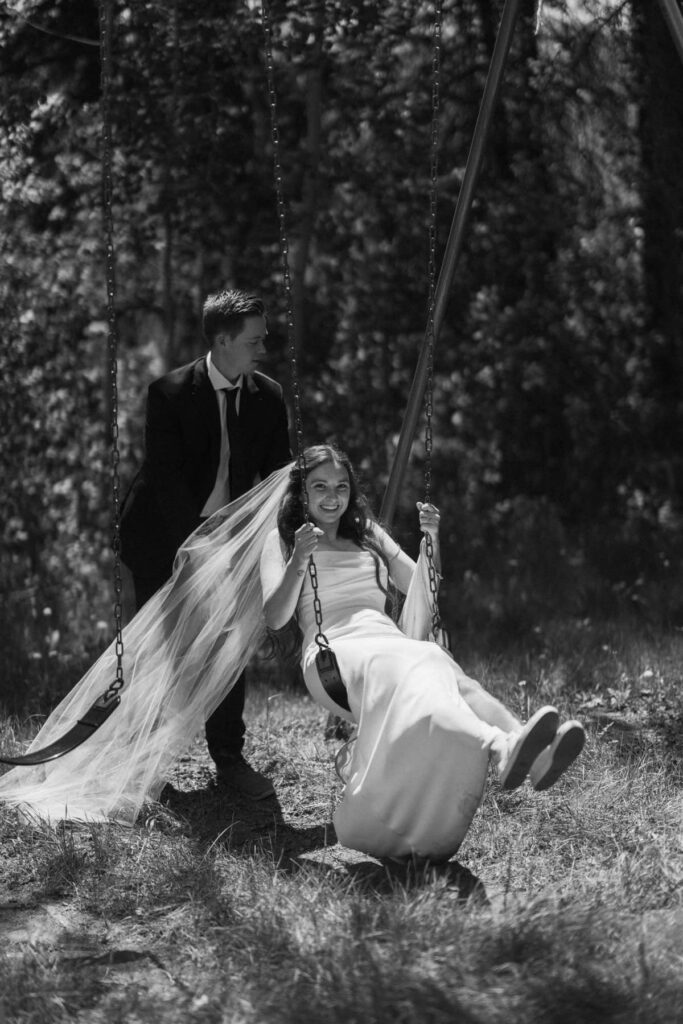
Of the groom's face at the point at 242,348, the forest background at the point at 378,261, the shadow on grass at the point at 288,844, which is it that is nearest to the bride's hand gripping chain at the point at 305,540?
the groom's face at the point at 242,348

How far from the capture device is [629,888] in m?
3.39

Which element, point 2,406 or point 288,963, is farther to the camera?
point 2,406

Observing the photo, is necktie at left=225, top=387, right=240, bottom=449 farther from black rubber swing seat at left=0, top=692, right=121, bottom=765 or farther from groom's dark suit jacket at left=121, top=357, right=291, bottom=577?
black rubber swing seat at left=0, top=692, right=121, bottom=765

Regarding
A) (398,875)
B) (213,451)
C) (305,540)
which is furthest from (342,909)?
(213,451)

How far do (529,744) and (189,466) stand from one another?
1701mm

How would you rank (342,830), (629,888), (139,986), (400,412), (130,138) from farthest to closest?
(400,412), (130,138), (342,830), (629,888), (139,986)

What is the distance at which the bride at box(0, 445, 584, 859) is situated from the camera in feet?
11.7

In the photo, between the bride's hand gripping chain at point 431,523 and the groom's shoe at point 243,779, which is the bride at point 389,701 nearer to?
the bride's hand gripping chain at point 431,523

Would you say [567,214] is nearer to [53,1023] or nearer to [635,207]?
[635,207]

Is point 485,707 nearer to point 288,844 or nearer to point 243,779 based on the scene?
point 288,844

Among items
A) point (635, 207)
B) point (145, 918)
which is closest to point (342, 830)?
point (145, 918)

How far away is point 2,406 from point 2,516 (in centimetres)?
62

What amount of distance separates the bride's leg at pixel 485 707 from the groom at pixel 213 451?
99 centimetres

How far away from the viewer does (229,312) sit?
4277mm
